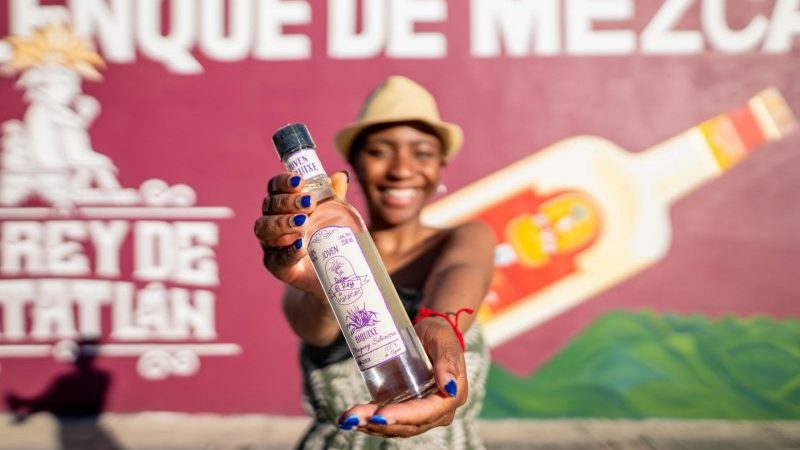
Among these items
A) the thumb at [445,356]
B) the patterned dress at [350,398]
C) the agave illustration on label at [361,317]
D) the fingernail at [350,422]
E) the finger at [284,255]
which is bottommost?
the patterned dress at [350,398]

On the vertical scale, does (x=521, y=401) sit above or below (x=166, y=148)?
below

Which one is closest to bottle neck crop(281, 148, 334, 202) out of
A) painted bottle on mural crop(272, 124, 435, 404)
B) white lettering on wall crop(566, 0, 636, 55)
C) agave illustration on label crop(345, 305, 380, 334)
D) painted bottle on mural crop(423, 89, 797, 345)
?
painted bottle on mural crop(272, 124, 435, 404)

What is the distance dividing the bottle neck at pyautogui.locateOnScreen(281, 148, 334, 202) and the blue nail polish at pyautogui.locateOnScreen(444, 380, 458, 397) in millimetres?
411

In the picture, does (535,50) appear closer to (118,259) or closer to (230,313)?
(230,313)

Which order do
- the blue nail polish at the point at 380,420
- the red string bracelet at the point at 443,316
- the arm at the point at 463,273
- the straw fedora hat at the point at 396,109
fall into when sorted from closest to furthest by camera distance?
the blue nail polish at the point at 380,420 → the red string bracelet at the point at 443,316 → the arm at the point at 463,273 → the straw fedora hat at the point at 396,109

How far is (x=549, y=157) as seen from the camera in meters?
5.01

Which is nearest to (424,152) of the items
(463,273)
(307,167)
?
(463,273)

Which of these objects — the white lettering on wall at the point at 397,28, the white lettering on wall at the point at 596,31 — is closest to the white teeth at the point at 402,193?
the white lettering on wall at the point at 397,28

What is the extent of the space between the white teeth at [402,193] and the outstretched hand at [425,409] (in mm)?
634

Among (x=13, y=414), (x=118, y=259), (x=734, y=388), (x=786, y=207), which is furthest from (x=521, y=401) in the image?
(x=13, y=414)

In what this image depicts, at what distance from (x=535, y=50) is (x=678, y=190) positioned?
1.35m

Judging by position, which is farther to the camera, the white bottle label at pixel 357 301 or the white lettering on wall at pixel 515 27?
the white lettering on wall at pixel 515 27

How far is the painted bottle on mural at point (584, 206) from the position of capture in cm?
499

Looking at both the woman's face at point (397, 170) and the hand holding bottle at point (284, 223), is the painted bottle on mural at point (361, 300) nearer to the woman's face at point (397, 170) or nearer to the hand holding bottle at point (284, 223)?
the hand holding bottle at point (284, 223)
